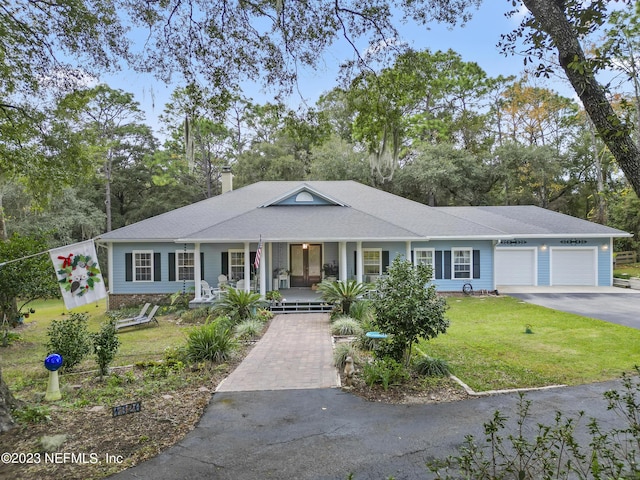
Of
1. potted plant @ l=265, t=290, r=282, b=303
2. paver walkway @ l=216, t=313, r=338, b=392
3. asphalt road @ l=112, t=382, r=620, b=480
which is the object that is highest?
potted plant @ l=265, t=290, r=282, b=303

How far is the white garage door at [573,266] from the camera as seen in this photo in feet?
59.6

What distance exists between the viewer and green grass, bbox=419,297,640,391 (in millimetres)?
6676

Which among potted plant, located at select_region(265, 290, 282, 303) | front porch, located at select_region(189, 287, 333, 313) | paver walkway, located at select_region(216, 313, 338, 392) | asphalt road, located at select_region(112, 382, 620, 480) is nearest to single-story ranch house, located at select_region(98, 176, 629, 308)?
potted plant, located at select_region(265, 290, 282, 303)

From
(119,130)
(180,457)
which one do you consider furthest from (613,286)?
(119,130)

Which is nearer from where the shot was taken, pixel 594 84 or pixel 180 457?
pixel 594 84

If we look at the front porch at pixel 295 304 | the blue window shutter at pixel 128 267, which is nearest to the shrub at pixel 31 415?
the front porch at pixel 295 304

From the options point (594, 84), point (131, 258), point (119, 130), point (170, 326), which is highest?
point (119, 130)

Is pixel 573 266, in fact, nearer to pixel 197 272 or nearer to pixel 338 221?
pixel 338 221

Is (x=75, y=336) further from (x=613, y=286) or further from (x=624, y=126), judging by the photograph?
(x=613, y=286)

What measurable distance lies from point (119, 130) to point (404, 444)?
102 ft

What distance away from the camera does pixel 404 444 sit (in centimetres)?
444

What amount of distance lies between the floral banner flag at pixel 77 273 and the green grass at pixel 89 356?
1780 millimetres

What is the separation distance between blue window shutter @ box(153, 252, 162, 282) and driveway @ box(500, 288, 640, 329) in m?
15.0

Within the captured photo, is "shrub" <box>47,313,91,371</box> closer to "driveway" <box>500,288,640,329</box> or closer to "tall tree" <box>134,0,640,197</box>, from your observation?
"tall tree" <box>134,0,640,197</box>
